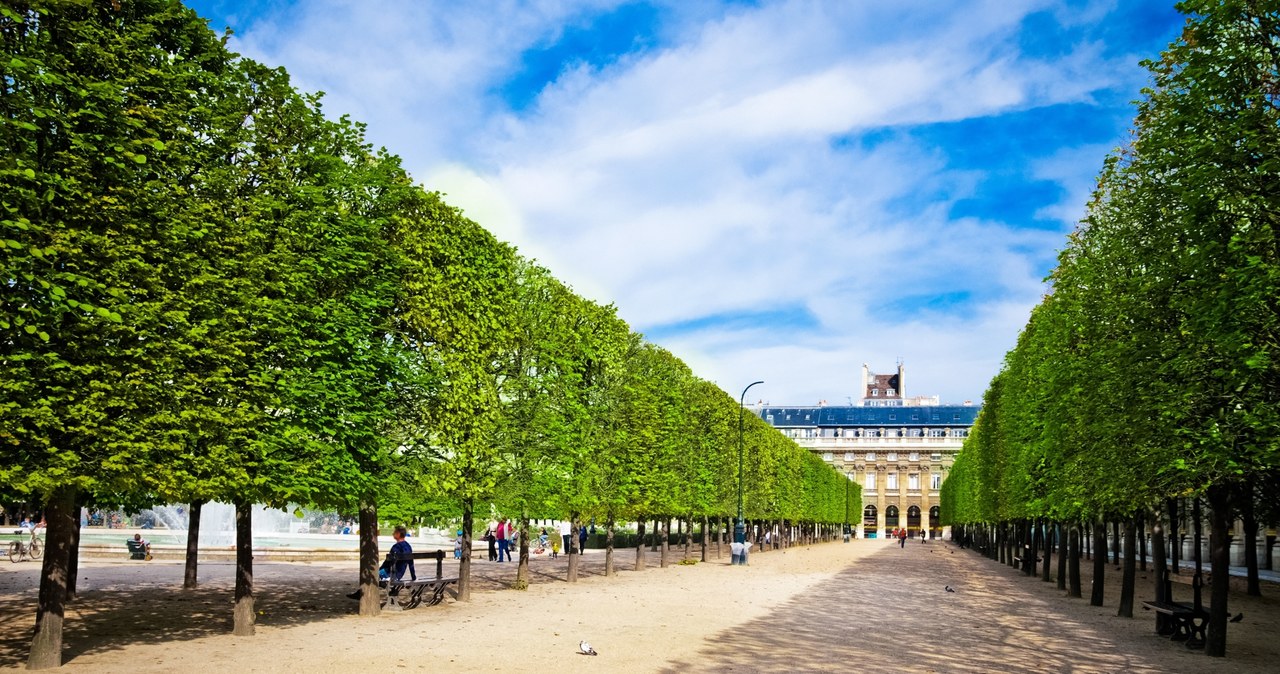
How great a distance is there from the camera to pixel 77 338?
1383 centimetres

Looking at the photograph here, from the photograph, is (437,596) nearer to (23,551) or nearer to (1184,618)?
(1184,618)

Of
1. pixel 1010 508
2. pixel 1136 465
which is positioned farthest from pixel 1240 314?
pixel 1010 508

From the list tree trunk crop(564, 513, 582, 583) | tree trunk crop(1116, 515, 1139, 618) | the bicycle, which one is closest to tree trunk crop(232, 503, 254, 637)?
tree trunk crop(564, 513, 582, 583)

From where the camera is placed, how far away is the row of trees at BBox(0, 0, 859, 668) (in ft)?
44.0

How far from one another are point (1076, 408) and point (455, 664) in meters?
18.5

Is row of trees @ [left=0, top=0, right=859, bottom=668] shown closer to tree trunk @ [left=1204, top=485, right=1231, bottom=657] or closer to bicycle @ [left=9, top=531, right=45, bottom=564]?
bicycle @ [left=9, top=531, right=45, bottom=564]

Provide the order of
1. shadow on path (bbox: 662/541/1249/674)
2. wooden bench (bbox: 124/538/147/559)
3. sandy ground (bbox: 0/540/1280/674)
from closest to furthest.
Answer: sandy ground (bbox: 0/540/1280/674), shadow on path (bbox: 662/541/1249/674), wooden bench (bbox: 124/538/147/559)

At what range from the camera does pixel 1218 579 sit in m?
19.1

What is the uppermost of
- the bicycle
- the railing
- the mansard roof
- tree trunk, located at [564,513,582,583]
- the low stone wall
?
the mansard roof

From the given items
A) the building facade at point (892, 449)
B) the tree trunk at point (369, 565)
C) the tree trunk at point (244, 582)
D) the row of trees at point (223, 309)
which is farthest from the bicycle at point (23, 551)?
the building facade at point (892, 449)

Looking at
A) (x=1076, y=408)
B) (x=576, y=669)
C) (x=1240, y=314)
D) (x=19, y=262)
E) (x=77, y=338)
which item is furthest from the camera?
(x=1076, y=408)

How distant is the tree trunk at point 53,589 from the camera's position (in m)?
14.0

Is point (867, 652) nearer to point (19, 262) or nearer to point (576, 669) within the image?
point (576, 669)

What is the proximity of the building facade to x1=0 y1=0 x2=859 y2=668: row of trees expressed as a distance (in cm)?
14346
